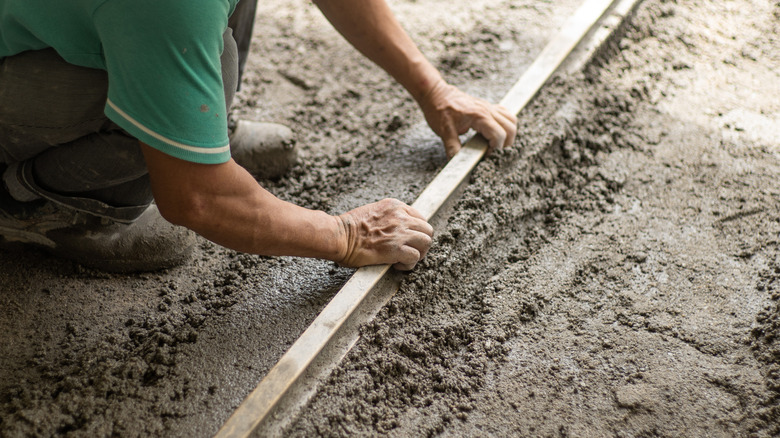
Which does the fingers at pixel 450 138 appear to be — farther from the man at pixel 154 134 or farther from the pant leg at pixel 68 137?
the pant leg at pixel 68 137

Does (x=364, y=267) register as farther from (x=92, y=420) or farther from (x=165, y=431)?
(x=92, y=420)

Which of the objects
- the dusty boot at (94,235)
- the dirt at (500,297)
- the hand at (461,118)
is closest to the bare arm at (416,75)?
the hand at (461,118)

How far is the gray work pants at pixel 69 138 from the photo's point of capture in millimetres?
1574

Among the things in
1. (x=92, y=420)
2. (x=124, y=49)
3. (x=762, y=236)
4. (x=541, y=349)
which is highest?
(x=124, y=49)

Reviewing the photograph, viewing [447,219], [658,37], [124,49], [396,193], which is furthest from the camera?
[658,37]

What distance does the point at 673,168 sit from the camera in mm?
2467

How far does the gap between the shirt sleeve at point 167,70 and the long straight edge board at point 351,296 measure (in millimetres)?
568

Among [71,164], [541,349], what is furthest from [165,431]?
[541,349]

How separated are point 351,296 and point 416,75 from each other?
3.25ft

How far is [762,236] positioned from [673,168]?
0.44 metres

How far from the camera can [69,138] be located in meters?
1.75

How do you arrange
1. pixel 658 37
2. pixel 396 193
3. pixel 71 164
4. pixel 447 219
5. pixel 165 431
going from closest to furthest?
pixel 165 431 < pixel 71 164 < pixel 447 219 < pixel 396 193 < pixel 658 37

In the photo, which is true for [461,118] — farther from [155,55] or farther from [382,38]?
[155,55]

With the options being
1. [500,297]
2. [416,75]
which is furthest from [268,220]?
[416,75]
